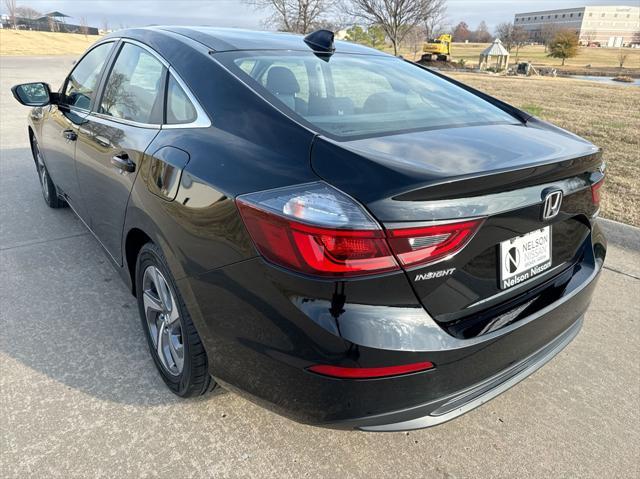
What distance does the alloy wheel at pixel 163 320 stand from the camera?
7.39 ft

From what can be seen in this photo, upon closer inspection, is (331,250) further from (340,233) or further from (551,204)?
(551,204)

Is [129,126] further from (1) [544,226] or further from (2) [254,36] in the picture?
(1) [544,226]

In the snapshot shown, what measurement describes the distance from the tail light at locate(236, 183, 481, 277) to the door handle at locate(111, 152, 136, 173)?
1.07m

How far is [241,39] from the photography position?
259cm

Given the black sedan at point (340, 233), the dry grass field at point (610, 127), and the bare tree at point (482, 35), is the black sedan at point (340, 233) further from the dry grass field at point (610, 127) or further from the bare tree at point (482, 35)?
the bare tree at point (482, 35)

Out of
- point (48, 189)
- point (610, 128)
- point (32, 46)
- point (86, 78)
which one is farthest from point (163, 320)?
point (32, 46)

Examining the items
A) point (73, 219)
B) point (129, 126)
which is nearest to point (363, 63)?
point (129, 126)

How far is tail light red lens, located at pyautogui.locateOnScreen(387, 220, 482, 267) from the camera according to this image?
4.88ft

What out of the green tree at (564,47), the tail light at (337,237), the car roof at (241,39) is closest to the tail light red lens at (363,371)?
the tail light at (337,237)

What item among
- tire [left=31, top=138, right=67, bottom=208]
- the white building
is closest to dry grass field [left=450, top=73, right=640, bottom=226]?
tire [left=31, top=138, right=67, bottom=208]

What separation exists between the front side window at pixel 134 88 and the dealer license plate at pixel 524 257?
1619mm

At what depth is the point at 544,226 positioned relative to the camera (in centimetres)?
185

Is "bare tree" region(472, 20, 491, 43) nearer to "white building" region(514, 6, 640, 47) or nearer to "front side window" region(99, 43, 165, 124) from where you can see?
"white building" region(514, 6, 640, 47)

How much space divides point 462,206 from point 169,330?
149 cm
